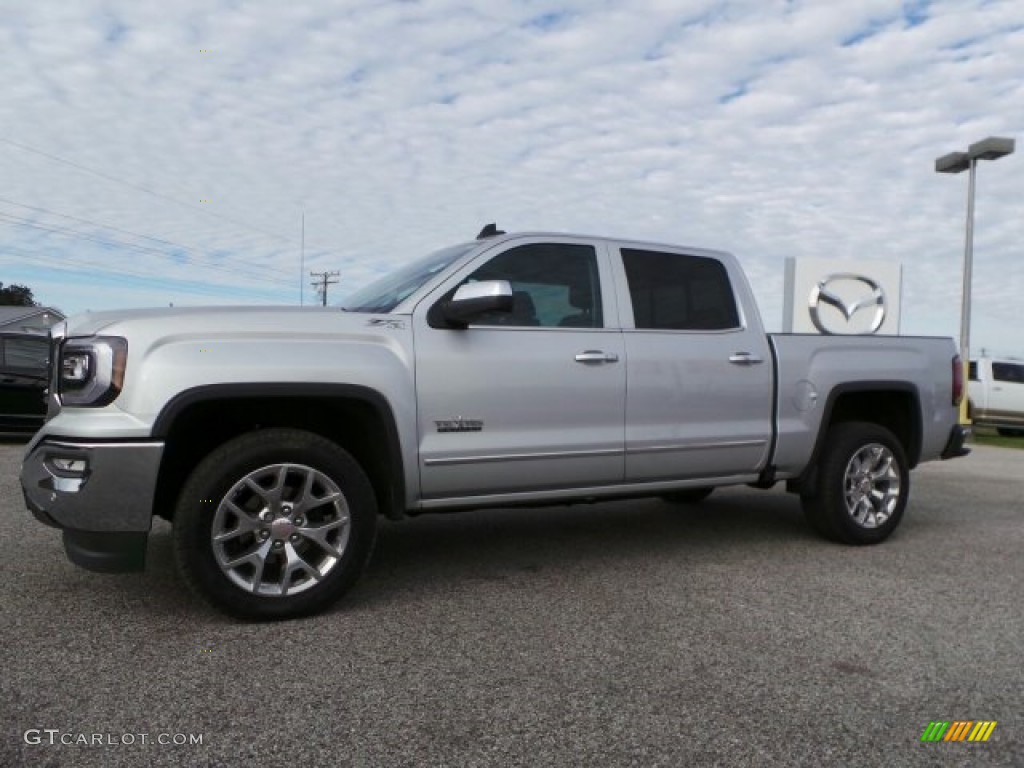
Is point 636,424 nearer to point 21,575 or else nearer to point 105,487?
point 105,487

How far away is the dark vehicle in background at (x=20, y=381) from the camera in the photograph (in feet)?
35.2

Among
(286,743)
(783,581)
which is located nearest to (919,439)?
(783,581)

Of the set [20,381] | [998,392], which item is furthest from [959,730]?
[998,392]

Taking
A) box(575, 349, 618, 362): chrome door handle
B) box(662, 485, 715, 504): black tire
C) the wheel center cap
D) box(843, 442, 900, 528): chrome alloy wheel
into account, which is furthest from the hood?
box(662, 485, 715, 504): black tire

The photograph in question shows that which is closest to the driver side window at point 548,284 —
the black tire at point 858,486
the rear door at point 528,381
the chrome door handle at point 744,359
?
the rear door at point 528,381

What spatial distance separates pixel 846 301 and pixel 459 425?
3465 millimetres

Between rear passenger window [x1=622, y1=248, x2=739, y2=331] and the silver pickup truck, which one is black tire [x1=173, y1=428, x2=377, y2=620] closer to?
the silver pickup truck

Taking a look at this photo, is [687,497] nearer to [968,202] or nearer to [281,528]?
[281,528]

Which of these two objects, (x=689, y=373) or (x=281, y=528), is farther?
(x=689, y=373)

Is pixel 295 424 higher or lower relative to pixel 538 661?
higher

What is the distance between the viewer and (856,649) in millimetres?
3318

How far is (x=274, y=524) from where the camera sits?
11.6 feet

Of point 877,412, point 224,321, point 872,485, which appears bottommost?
point 872,485

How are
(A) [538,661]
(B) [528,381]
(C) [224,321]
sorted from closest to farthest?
(A) [538,661]
(C) [224,321]
(B) [528,381]
